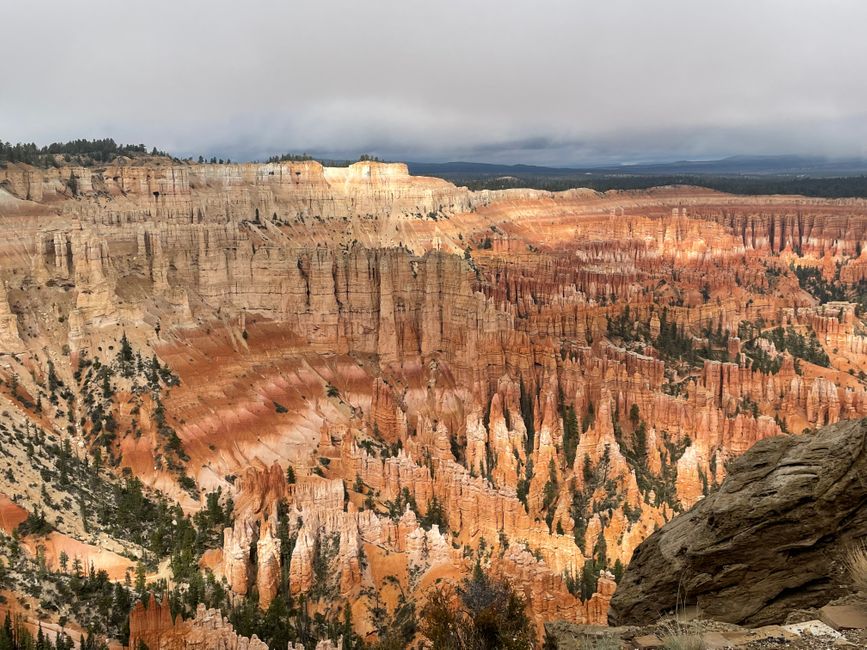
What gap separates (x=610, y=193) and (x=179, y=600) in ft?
470

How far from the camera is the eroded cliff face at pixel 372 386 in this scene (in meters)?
34.5

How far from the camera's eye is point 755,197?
149375 millimetres

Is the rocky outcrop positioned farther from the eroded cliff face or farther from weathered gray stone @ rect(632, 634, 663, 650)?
weathered gray stone @ rect(632, 634, 663, 650)

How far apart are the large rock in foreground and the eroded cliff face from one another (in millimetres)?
14594

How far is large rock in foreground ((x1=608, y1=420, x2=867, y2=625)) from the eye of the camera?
11508 millimetres

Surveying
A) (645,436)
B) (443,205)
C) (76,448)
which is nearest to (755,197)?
(443,205)

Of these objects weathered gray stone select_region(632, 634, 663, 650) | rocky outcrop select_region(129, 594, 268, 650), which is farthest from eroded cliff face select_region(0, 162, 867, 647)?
weathered gray stone select_region(632, 634, 663, 650)

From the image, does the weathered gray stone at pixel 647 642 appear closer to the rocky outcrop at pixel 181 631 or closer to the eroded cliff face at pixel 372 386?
the eroded cliff face at pixel 372 386

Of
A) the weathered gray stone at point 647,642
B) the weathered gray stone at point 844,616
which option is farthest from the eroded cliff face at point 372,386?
the weathered gray stone at point 844,616

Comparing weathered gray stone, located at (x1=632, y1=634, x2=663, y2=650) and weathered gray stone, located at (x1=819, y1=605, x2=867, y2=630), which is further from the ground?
weathered gray stone, located at (x1=819, y1=605, x2=867, y2=630)

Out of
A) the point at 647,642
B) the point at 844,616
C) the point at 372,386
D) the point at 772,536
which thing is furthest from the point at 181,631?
the point at 372,386

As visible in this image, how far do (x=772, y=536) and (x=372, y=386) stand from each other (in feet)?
152

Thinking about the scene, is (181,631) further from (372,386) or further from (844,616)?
(372,386)

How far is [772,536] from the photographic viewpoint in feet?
39.9
